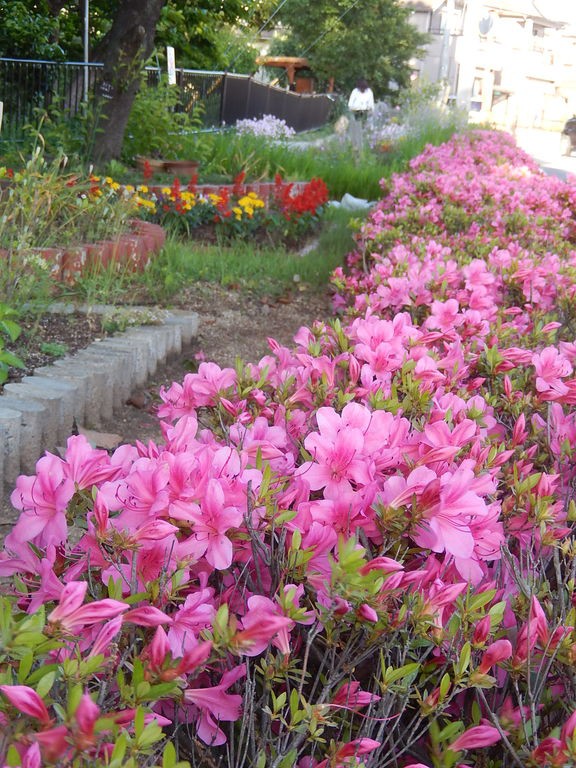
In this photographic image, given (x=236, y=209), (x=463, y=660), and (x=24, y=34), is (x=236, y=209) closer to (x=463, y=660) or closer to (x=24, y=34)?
(x=463, y=660)

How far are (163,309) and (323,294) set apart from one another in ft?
5.22

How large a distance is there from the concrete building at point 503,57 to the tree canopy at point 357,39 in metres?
1.95

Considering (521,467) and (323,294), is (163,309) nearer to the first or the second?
(323,294)

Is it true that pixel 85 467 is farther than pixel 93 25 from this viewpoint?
No

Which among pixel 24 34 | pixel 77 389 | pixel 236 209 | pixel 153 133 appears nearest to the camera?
pixel 77 389

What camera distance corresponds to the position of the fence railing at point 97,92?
10.1 metres

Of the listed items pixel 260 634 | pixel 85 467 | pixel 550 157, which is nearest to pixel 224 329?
pixel 85 467

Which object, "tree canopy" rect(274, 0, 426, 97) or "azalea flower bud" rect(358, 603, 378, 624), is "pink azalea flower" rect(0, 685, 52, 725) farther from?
"tree canopy" rect(274, 0, 426, 97)

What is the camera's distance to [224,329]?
4793 millimetres

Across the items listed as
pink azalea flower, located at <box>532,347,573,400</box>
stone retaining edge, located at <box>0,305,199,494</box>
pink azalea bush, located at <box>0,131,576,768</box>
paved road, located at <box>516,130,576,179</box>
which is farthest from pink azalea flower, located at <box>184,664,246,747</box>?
paved road, located at <box>516,130,576,179</box>

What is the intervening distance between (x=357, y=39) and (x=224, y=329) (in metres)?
31.8

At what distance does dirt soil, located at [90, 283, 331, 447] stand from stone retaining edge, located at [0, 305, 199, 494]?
67mm

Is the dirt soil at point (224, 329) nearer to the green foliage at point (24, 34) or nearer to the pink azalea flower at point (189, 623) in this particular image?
the pink azalea flower at point (189, 623)

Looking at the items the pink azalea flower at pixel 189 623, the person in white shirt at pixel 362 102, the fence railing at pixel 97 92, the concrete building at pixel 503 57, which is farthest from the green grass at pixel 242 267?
the concrete building at pixel 503 57
